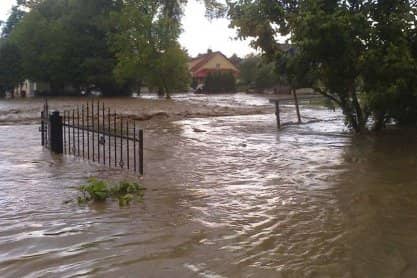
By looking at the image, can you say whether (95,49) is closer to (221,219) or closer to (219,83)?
(219,83)

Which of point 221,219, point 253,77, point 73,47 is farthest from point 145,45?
point 221,219

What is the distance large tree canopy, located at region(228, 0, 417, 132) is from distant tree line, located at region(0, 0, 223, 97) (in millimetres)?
27207

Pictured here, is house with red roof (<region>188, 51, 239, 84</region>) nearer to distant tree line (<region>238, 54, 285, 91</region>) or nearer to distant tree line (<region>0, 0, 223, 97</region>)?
distant tree line (<region>238, 54, 285, 91</region>)

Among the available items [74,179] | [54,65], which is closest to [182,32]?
[54,65]

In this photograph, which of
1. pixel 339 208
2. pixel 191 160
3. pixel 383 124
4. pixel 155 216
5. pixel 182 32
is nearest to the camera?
pixel 155 216

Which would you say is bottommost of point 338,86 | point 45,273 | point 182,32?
point 45,273

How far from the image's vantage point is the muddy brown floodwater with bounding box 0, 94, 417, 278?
14.6 ft

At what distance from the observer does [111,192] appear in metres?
7.05

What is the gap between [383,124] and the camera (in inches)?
606

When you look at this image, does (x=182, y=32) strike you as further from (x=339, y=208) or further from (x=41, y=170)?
(x=339, y=208)

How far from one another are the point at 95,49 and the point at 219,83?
22.0m

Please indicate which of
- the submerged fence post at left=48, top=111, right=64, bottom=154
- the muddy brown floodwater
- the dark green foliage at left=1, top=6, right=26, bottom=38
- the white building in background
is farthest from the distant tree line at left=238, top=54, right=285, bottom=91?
the muddy brown floodwater

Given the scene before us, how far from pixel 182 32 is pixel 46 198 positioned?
38365 mm

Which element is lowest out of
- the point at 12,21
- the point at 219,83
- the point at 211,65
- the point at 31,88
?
the point at 31,88
